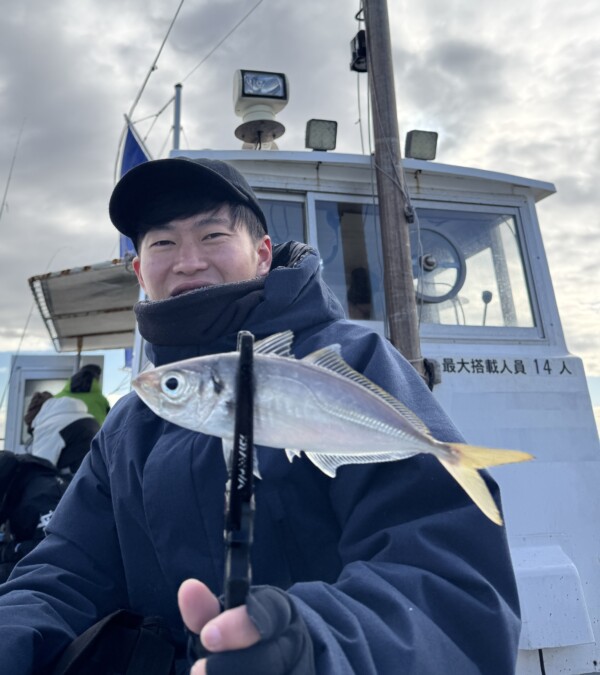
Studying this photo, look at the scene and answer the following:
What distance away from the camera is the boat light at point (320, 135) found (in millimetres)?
5266

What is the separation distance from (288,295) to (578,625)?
3.31 metres

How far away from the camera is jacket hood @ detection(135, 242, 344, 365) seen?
65.1 inches

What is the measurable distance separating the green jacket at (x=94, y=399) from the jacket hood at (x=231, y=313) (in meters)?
5.79

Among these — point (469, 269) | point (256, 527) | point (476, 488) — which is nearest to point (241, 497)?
point (476, 488)

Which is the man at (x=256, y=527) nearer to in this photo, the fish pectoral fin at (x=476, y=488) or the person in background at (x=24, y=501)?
the fish pectoral fin at (x=476, y=488)

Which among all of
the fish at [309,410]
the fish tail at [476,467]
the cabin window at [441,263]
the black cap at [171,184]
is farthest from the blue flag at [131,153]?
the fish tail at [476,467]

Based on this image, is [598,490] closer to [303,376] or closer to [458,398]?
[458,398]

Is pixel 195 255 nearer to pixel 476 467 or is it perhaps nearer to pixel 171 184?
pixel 171 184

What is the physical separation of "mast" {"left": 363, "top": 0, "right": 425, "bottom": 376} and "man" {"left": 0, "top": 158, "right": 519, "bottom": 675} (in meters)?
2.60

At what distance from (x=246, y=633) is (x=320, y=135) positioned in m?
4.88

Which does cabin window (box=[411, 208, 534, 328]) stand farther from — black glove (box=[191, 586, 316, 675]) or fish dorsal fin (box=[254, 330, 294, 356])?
black glove (box=[191, 586, 316, 675])

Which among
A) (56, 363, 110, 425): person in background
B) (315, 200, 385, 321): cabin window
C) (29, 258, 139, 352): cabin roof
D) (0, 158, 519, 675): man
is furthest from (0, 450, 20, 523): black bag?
(0, 158, 519, 675): man

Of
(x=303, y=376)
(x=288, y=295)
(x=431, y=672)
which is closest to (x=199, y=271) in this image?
(x=288, y=295)

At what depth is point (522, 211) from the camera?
568 cm
